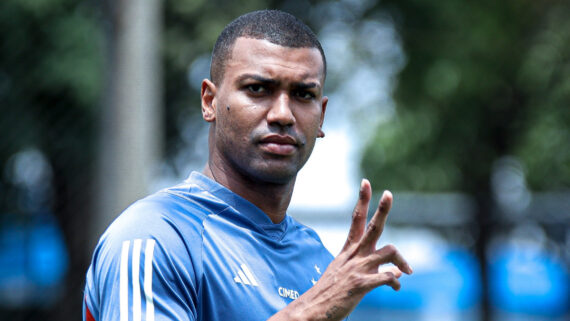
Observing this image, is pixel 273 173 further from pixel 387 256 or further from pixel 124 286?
pixel 124 286

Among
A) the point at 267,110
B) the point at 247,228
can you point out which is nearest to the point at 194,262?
the point at 247,228

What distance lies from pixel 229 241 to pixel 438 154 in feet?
35.0

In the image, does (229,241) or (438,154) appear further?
(438,154)

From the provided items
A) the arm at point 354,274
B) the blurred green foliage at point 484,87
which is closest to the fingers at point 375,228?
the arm at point 354,274

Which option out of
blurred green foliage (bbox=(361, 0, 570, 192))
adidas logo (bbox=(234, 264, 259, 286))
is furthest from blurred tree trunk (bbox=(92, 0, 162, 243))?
blurred green foliage (bbox=(361, 0, 570, 192))

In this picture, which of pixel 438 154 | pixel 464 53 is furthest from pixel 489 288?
pixel 464 53

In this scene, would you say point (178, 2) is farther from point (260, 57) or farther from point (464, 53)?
point (260, 57)

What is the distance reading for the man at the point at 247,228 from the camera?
2166 mm

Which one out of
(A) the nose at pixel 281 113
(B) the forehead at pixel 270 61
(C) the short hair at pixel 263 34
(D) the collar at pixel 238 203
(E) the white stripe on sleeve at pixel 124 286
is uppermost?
(C) the short hair at pixel 263 34

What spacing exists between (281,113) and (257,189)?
31 centimetres

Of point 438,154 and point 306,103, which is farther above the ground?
point 438,154

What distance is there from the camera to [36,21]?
1025cm

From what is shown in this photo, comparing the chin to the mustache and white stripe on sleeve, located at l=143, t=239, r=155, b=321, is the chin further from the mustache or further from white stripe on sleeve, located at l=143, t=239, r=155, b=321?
white stripe on sleeve, located at l=143, t=239, r=155, b=321

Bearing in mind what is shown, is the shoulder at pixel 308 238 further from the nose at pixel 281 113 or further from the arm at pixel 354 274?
the arm at pixel 354 274
